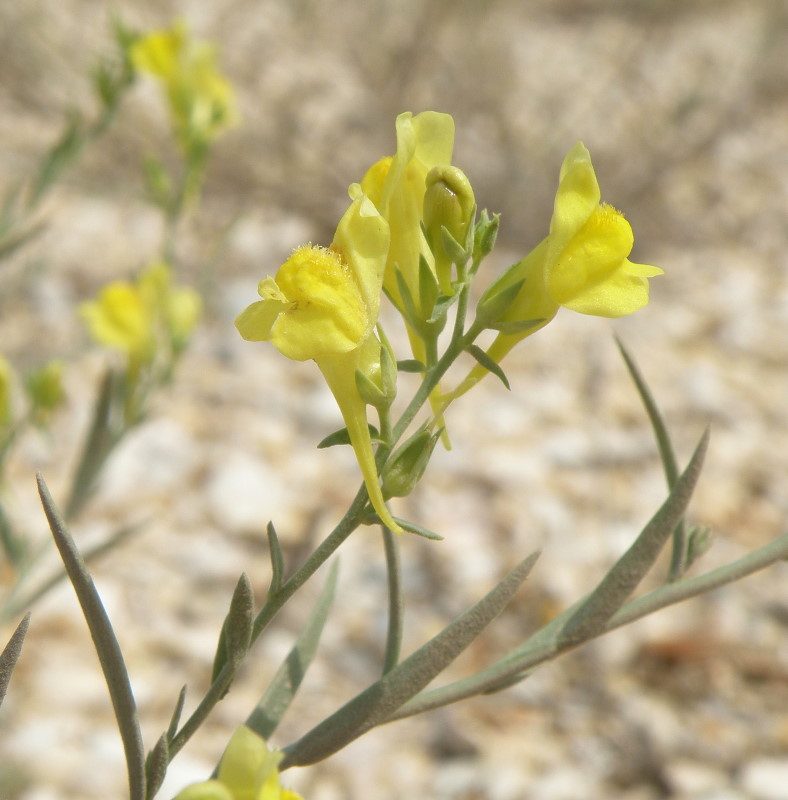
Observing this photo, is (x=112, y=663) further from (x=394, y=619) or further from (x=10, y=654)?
(x=394, y=619)

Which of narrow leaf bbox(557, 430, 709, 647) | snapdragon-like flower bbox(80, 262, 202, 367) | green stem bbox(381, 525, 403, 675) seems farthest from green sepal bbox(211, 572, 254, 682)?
snapdragon-like flower bbox(80, 262, 202, 367)

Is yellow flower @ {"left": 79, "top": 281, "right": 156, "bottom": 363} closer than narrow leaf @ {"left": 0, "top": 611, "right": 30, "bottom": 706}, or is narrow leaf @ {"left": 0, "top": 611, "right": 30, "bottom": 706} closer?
narrow leaf @ {"left": 0, "top": 611, "right": 30, "bottom": 706}

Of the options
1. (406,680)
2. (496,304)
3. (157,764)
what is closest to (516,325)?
(496,304)

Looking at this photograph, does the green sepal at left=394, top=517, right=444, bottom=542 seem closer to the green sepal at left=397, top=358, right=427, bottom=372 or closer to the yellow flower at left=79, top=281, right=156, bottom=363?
the green sepal at left=397, top=358, right=427, bottom=372

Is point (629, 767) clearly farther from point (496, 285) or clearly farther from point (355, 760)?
point (496, 285)

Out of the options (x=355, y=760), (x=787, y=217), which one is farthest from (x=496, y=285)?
(x=787, y=217)

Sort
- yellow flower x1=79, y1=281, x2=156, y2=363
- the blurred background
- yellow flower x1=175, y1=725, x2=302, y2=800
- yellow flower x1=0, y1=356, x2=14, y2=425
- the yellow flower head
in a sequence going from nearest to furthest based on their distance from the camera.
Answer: yellow flower x1=175, y1=725, x2=302, y2=800
the yellow flower head
yellow flower x1=0, y1=356, x2=14, y2=425
yellow flower x1=79, y1=281, x2=156, y2=363
the blurred background
